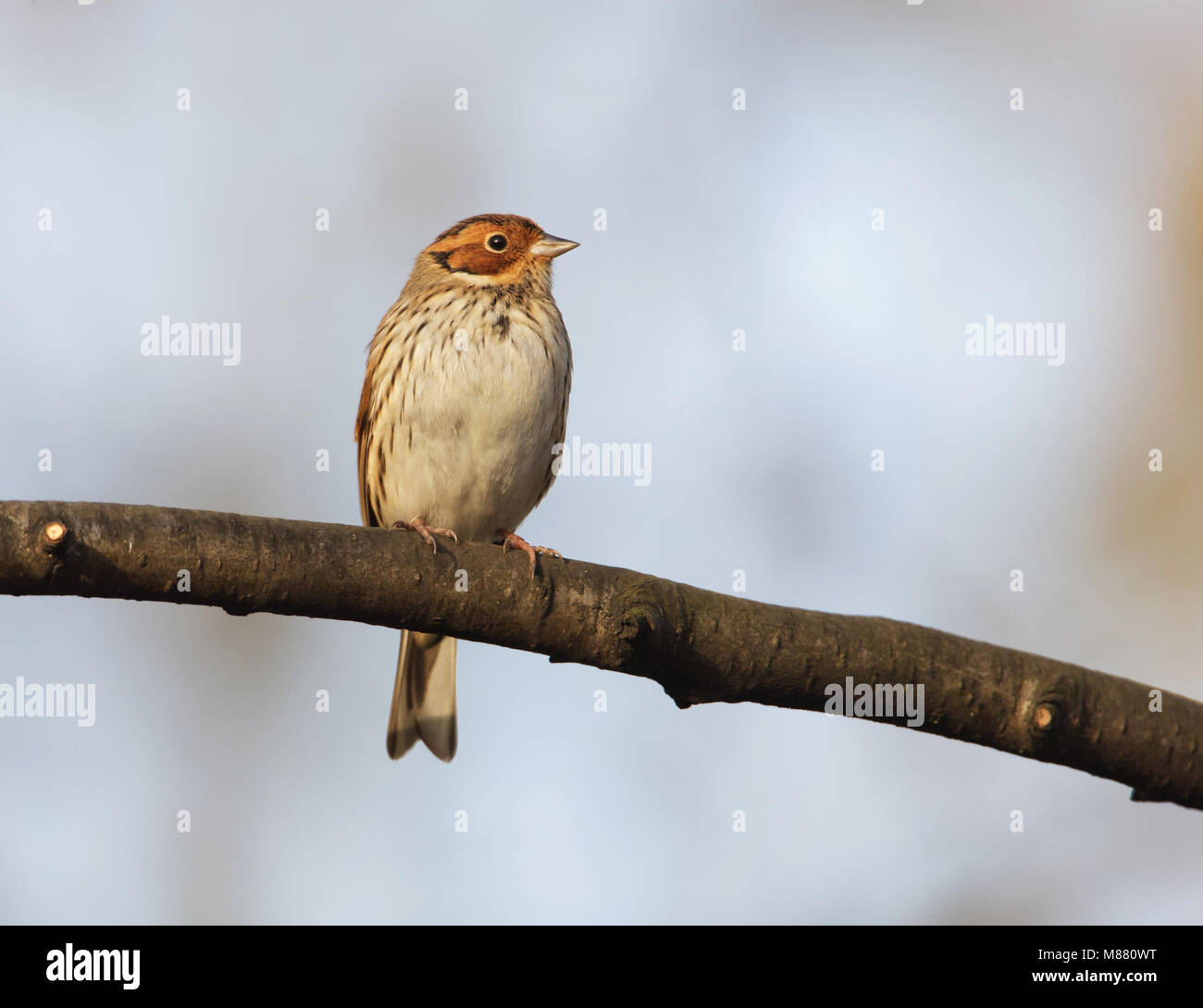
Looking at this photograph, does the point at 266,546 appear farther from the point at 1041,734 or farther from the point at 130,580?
the point at 1041,734

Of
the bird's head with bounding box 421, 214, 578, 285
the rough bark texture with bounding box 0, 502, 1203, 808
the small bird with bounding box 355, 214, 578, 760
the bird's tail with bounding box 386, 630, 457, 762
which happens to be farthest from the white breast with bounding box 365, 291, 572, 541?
the rough bark texture with bounding box 0, 502, 1203, 808

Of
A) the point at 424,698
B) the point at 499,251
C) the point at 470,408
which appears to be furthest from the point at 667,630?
the point at 499,251

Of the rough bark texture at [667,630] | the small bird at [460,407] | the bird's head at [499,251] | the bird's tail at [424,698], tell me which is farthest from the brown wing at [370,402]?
the rough bark texture at [667,630]

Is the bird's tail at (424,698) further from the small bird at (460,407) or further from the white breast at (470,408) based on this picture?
the white breast at (470,408)

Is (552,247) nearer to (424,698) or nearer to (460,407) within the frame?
(460,407)

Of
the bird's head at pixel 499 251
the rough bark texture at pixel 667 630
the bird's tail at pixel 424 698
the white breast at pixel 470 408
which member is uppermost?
the bird's head at pixel 499 251

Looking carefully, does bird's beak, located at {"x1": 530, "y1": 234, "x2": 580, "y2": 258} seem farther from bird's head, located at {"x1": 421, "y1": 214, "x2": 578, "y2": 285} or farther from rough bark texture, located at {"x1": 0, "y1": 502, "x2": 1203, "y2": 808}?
rough bark texture, located at {"x1": 0, "y1": 502, "x2": 1203, "y2": 808}

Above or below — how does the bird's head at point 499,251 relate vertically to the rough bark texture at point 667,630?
above
